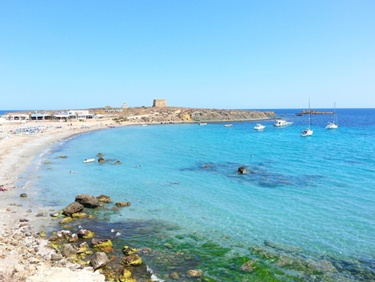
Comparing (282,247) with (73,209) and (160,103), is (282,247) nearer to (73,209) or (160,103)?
(73,209)

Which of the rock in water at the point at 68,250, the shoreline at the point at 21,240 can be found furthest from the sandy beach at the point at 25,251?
the rock in water at the point at 68,250

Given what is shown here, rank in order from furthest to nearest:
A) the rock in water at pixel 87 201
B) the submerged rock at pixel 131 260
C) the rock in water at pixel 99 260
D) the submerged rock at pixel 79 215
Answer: the rock in water at pixel 87 201 < the submerged rock at pixel 79 215 < the submerged rock at pixel 131 260 < the rock in water at pixel 99 260

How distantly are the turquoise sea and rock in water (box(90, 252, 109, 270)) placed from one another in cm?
167

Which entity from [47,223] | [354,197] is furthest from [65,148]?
[354,197]

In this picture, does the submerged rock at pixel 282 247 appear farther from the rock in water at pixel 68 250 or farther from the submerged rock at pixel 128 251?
the rock in water at pixel 68 250

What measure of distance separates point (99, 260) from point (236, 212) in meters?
10.1

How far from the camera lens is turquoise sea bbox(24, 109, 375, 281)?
12.6 m

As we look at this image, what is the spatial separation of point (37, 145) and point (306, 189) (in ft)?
153

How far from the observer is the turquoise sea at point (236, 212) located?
12.6 metres

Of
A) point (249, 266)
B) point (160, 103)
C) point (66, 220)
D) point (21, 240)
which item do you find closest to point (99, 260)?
point (21, 240)

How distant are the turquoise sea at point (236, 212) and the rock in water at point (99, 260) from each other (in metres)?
1.67

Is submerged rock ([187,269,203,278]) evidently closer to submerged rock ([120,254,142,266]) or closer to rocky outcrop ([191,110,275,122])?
submerged rock ([120,254,142,266])

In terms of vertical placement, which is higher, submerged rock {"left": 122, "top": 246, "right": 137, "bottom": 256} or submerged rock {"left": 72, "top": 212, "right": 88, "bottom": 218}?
submerged rock {"left": 72, "top": 212, "right": 88, "bottom": 218}

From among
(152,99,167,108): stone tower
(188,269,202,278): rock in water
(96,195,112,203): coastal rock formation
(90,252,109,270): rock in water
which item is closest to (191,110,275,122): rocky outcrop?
(152,99,167,108): stone tower
